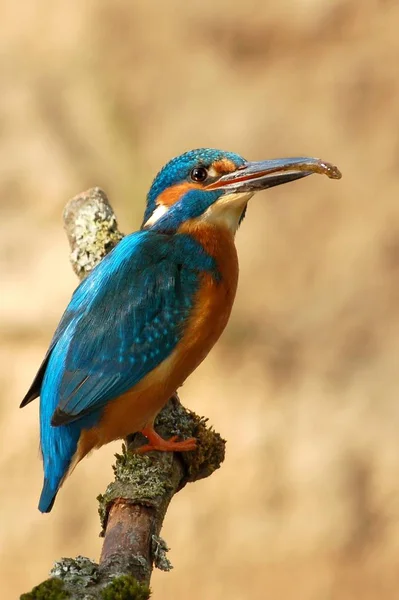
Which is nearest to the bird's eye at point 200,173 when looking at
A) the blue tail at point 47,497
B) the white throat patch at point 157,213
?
the white throat patch at point 157,213

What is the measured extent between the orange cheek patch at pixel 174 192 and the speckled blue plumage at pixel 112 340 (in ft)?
0.73

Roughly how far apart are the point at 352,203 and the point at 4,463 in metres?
3.17

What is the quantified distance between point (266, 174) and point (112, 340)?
0.76 m

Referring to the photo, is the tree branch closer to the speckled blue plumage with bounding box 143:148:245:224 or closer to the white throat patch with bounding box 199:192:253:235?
the speckled blue plumage with bounding box 143:148:245:224

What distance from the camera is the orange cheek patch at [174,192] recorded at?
3.34 m

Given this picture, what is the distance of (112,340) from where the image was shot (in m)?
3.12

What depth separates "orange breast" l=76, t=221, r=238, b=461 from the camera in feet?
10.4

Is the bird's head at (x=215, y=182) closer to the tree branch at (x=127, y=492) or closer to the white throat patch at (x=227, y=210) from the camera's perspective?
the white throat patch at (x=227, y=210)

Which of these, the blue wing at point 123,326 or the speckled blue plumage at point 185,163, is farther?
the speckled blue plumage at point 185,163

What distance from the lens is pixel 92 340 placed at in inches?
123

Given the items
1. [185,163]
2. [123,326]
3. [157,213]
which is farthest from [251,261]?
[123,326]

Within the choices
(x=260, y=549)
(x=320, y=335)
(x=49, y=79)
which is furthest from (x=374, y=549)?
(x=49, y=79)

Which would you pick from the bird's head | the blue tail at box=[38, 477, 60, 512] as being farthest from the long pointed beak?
the blue tail at box=[38, 477, 60, 512]

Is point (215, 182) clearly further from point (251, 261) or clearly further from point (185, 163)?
point (251, 261)
